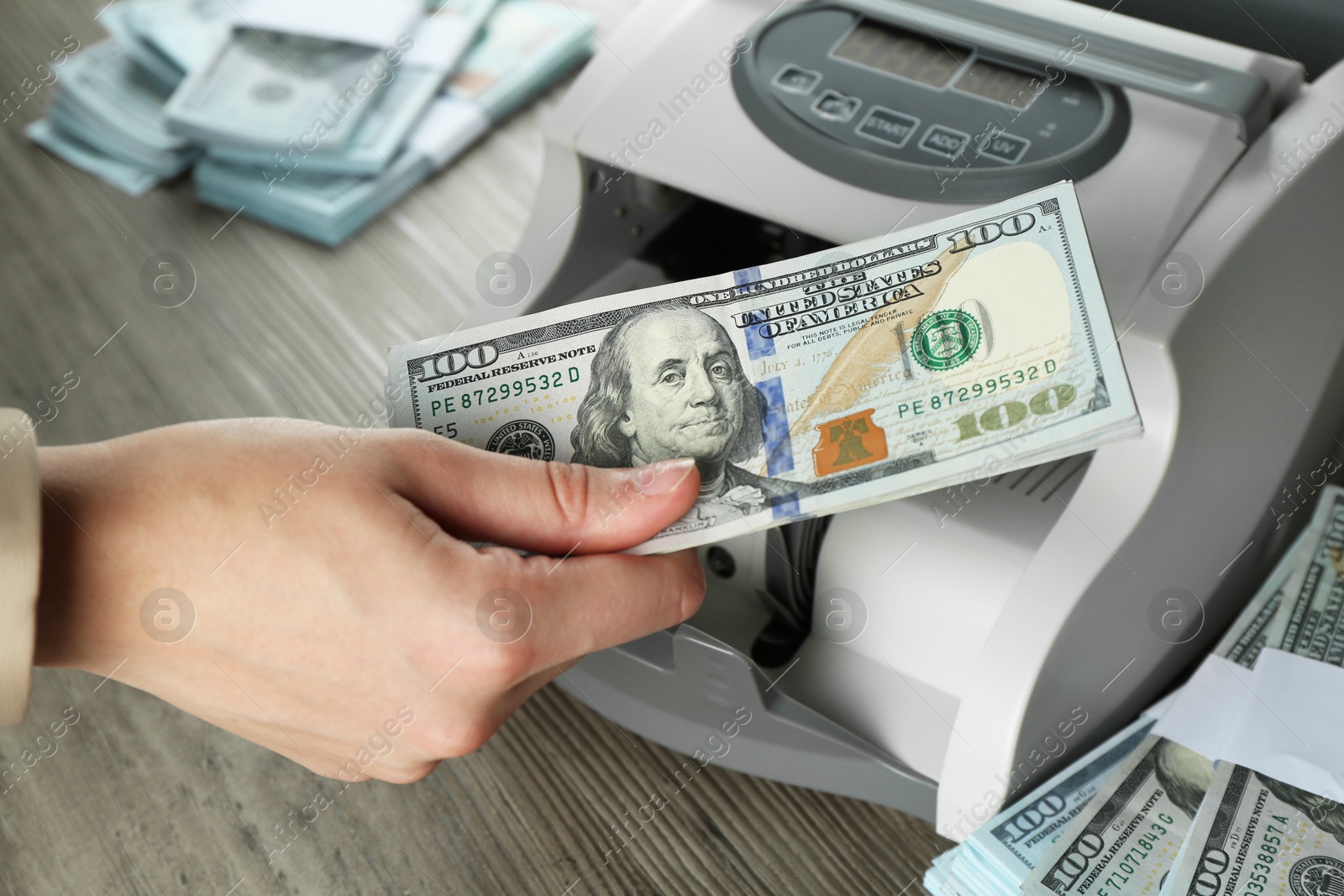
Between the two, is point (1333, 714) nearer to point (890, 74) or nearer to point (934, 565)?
point (934, 565)

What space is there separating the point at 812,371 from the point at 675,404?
75mm

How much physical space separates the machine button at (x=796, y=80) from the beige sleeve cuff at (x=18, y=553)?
0.45m

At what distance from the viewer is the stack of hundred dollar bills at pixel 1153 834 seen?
19.8 inches

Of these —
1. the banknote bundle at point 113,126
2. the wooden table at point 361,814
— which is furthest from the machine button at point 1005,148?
the banknote bundle at point 113,126

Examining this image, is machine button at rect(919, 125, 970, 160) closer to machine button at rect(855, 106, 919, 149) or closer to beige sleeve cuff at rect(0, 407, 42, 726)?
machine button at rect(855, 106, 919, 149)

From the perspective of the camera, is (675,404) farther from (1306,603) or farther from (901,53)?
(1306,603)

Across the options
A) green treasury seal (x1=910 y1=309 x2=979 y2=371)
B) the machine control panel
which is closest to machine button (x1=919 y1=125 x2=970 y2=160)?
the machine control panel

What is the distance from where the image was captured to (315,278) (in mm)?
950

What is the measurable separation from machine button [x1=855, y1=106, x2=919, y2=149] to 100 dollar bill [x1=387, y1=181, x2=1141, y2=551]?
9 centimetres

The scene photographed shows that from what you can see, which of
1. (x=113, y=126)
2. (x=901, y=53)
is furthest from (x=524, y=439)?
(x=113, y=126)

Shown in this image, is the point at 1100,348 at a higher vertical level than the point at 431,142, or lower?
higher

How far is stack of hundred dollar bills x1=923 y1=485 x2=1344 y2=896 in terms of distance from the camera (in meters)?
0.50

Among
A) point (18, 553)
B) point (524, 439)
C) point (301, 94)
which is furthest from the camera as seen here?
point (301, 94)

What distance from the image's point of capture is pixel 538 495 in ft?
1.55
